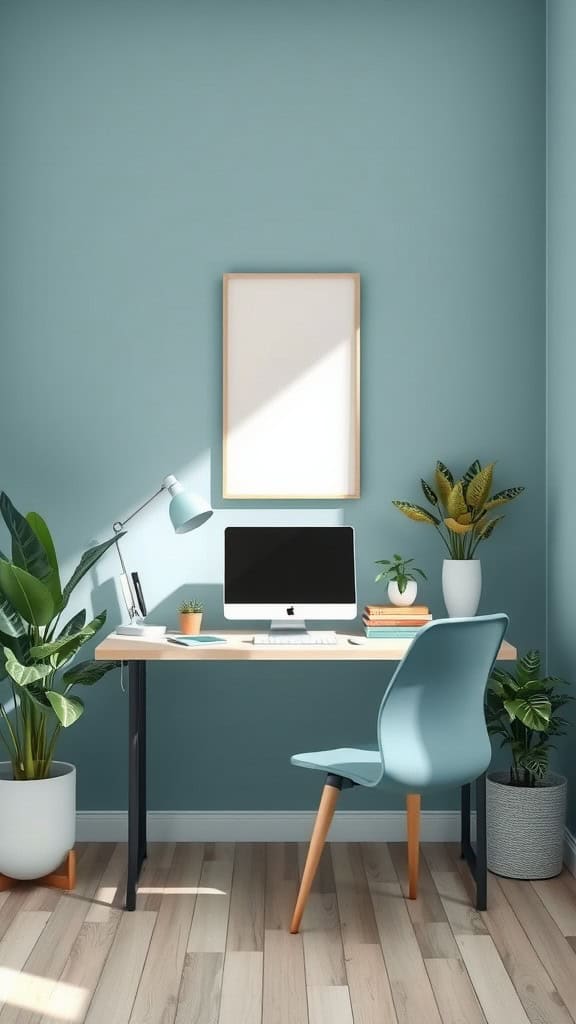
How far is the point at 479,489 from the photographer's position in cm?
328

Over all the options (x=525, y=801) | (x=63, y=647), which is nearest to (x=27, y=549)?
(x=63, y=647)

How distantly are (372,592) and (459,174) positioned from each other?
4.97 feet

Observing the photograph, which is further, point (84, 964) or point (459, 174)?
point (459, 174)

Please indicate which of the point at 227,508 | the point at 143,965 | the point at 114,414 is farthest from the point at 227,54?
the point at 143,965

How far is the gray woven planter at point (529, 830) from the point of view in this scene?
305 cm

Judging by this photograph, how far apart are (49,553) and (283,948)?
1.33m

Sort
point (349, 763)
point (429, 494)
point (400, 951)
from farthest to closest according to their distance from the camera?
1. point (429, 494)
2. point (349, 763)
3. point (400, 951)

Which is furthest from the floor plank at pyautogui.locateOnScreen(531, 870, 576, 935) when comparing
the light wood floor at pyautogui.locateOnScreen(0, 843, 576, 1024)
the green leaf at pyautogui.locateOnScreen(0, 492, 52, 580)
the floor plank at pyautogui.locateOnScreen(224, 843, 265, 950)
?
the green leaf at pyautogui.locateOnScreen(0, 492, 52, 580)

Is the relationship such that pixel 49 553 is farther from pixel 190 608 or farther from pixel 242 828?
pixel 242 828

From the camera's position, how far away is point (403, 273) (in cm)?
349

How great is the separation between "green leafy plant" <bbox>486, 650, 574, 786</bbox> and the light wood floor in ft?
1.23

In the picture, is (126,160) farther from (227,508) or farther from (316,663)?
(316,663)

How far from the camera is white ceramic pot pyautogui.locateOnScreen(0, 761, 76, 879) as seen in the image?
9.68ft

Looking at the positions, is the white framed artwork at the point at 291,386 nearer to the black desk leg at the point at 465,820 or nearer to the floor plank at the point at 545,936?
the black desk leg at the point at 465,820
